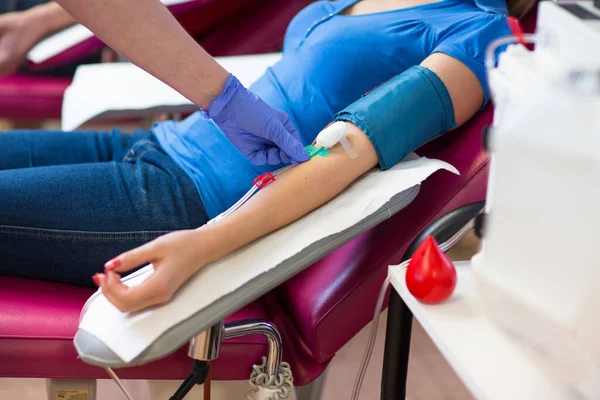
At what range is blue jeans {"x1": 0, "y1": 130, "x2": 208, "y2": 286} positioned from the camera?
127cm

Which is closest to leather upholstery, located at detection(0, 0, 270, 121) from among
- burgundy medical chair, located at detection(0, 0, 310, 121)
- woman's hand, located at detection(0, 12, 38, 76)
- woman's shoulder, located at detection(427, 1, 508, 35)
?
burgundy medical chair, located at detection(0, 0, 310, 121)

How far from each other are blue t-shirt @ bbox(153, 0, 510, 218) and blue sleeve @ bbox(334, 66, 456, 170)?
120 mm

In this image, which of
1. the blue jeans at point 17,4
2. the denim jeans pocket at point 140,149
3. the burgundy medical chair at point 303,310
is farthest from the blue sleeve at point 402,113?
the blue jeans at point 17,4

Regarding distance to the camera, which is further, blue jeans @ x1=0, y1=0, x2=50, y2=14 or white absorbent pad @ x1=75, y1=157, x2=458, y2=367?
blue jeans @ x1=0, y1=0, x2=50, y2=14

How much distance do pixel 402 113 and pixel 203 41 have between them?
143cm

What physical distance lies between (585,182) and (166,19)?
0.72m

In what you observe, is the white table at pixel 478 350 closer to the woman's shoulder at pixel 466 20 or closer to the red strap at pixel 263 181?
the red strap at pixel 263 181

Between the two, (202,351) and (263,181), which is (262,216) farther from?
(202,351)

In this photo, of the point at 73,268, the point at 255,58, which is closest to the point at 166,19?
the point at 73,268

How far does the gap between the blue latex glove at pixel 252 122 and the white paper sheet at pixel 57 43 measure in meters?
1.23

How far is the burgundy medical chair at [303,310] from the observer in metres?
1.19

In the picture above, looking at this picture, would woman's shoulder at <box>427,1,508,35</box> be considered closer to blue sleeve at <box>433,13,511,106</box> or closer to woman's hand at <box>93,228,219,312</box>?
blue sleeve at <box>433,13,511,106</box>

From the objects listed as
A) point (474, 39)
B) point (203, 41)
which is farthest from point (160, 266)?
point (203, 41)

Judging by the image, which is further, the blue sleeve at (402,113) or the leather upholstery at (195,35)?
the leather upholstery at (195,35)
